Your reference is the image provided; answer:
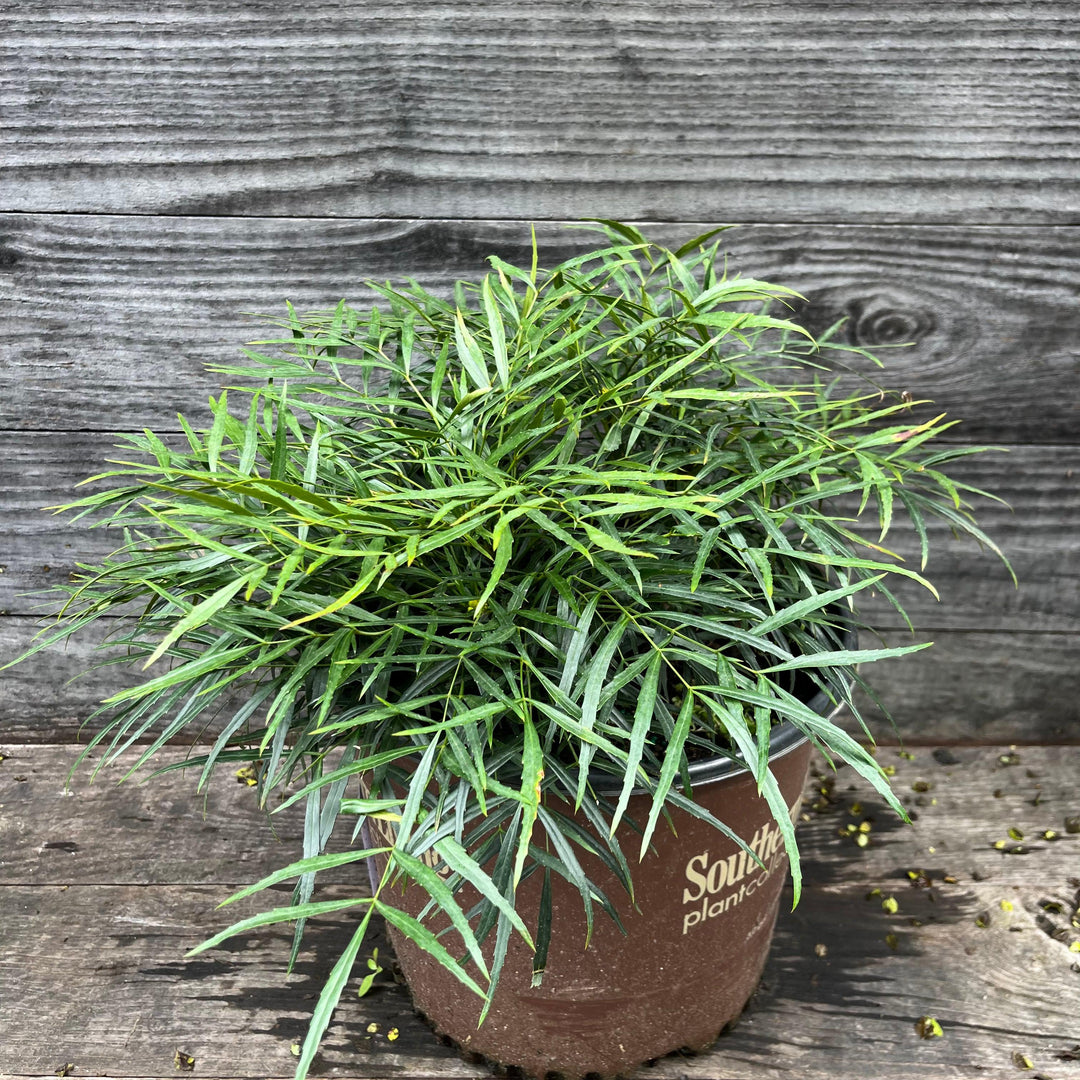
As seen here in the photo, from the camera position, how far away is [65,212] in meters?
0.90

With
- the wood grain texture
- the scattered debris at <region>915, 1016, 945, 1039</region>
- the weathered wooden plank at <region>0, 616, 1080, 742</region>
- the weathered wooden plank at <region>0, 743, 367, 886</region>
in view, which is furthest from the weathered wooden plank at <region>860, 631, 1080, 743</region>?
the weathered wooden plank at <region>0, 743, 367, 886</region>

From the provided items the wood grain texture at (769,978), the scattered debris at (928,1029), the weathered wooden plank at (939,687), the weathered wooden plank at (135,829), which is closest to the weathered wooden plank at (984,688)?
the weathered wooden plank at (939,687)

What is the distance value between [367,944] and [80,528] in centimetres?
53

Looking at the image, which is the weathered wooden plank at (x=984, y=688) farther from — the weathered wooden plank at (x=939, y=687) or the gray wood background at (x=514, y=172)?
the gray wood background at (x=514, y=172)

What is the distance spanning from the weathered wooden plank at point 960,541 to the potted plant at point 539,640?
36 cm

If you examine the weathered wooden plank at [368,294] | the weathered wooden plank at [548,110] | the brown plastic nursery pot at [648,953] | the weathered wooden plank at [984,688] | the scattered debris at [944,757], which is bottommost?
the brown plastic nursery pot at [648,953]

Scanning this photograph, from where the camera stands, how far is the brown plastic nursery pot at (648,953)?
1.95ft

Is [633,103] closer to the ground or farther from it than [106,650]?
farther from it

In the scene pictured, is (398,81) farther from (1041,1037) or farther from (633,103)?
(1041,1037)

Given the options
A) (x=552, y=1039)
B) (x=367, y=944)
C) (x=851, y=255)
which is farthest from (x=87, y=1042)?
(x=851, y=255)

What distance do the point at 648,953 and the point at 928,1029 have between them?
0.28 meters

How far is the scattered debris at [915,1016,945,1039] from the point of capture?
74 centimetres

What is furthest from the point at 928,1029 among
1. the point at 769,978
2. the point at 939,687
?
the point at 939,687

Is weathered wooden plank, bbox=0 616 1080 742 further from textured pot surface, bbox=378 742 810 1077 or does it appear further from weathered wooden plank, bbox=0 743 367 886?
textured pot surface, bbox=378 742 810 1077
